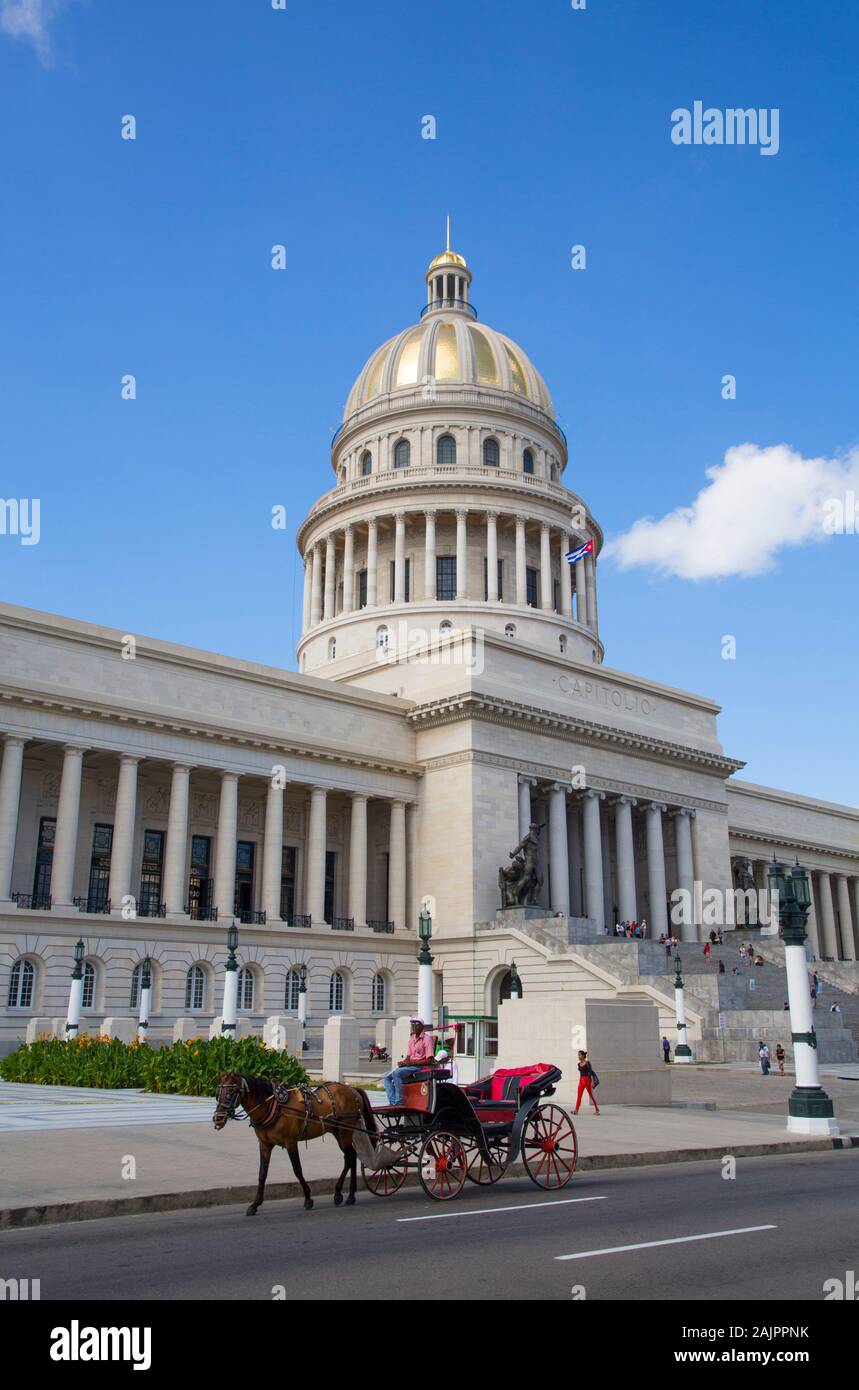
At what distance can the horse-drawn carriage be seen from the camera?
46.3ft

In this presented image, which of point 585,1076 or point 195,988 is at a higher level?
point 195,988

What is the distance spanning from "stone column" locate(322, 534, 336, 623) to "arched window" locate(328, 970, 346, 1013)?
1162 inches

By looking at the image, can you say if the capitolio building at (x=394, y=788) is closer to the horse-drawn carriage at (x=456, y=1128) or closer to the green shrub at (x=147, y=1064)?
the green shrub at (x=147, y=1064)

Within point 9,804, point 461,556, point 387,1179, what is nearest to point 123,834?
point 9,804

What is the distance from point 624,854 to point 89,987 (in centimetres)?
2815

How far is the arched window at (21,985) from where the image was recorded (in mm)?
43625

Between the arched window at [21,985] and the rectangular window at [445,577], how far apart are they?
36.8 meters

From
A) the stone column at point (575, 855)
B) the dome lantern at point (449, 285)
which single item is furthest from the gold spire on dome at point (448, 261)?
the stone column at point (575, 855)

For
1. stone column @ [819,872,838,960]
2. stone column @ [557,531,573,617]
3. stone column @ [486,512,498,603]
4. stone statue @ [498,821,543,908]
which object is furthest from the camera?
stone column @ [819,872,838,960]

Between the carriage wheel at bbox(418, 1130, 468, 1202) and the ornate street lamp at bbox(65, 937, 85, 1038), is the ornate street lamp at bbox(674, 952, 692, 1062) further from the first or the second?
the carriage wheel at bbox(418, 1130, 468, 1202)

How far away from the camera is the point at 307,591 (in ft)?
268

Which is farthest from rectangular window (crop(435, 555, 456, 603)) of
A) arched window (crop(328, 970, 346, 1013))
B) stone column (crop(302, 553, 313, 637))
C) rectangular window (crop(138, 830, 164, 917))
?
rectangular window (crop(138, 830, 164, 917))

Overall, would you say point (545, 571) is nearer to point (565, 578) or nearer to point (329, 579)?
point (565, 578)

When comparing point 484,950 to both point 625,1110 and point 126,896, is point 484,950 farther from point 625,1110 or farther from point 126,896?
point 625,1110
